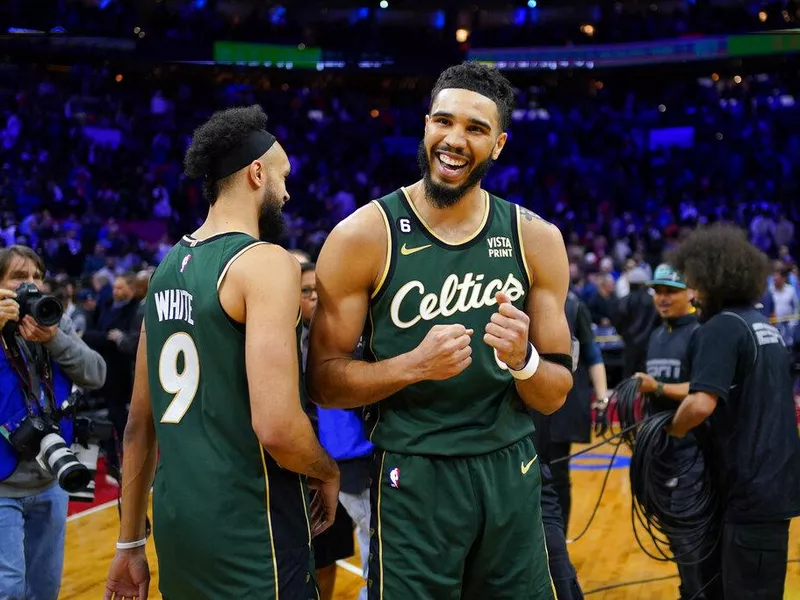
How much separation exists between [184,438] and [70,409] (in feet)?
5.21

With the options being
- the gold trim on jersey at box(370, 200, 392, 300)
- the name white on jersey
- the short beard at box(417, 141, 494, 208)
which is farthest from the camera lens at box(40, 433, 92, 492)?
the short beard at box(417, 141, 494, 208)

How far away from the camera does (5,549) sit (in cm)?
357

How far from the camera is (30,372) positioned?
153 inches

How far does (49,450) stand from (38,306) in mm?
575

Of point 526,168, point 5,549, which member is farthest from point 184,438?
point 526,168

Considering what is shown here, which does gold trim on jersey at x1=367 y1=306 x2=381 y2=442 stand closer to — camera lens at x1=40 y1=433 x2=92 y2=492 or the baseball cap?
camera lens at x1=40 y1=433 x2=92 y2=492

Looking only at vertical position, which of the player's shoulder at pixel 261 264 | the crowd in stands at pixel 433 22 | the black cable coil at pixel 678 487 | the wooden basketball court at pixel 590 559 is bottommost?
the wooden basketball court at pixel 590 559

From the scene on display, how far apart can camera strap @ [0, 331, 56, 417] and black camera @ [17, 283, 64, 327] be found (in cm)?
15

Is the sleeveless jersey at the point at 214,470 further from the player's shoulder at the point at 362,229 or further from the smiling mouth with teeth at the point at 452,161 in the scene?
the smiling mouth with teeth at the point at 452,161

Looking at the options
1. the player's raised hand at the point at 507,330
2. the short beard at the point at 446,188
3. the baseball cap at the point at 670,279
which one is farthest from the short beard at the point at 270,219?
the baseball cap at the point at 670,279

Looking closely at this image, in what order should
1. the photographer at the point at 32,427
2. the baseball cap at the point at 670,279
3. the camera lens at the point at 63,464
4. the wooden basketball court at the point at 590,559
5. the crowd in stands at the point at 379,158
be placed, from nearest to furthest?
the camera lens at the point at 63,464 < the photographer at the point at 32,427 < the baseball cap at the point at 670,279 < the wooden basketball court at the point at 590,559 < the crowd in stands at the point at 379,158

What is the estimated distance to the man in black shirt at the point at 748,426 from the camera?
13.6 feet

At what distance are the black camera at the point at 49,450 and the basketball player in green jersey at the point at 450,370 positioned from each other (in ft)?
4.01

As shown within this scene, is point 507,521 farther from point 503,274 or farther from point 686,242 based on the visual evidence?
point 686,242
